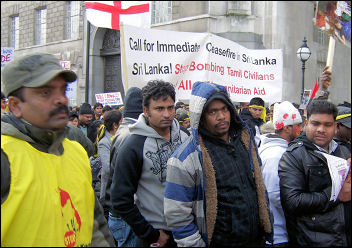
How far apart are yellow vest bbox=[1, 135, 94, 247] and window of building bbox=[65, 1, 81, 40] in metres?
20.0

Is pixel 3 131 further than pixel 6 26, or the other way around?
pixel 6 26

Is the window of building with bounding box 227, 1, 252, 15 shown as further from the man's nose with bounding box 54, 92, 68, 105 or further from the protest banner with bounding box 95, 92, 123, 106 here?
the man's nose with bounding box 54, 92, 68, 105

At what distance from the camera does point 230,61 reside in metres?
5.93

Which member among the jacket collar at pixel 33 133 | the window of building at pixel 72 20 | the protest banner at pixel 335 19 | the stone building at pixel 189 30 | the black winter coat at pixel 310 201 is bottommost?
the black winter coat at pixel 310 201

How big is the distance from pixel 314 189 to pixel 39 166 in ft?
6.26

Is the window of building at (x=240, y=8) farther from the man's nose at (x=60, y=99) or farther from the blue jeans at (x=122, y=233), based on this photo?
the man's nose at (x=60, y=99)

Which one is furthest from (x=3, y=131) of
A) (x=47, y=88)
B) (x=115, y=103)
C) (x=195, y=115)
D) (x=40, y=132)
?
(x=115, y=103)

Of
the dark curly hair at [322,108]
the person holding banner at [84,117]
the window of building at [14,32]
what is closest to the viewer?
the dark curly hair at [322,108]

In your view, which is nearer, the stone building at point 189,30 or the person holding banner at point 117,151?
the person holding banner at point 117,151

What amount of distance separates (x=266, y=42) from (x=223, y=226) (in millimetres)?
11206

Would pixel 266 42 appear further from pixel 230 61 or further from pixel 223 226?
pixel 223 226

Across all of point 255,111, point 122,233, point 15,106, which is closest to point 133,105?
point 122,233

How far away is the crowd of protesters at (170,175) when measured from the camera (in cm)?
164

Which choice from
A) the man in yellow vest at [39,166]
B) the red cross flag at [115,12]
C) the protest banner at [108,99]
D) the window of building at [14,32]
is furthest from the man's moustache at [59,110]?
the window of building at [14,32]
